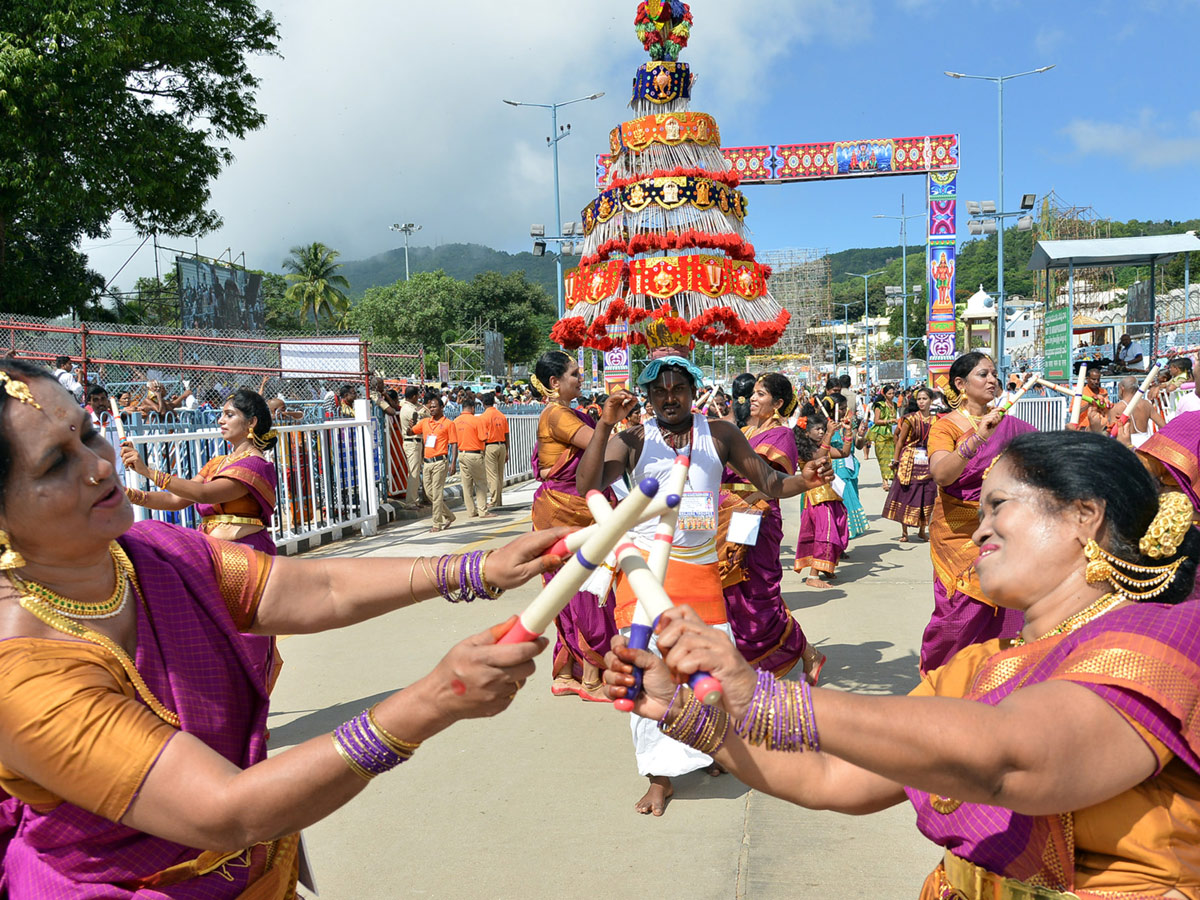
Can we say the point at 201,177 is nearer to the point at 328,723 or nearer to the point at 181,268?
the point at 181,268

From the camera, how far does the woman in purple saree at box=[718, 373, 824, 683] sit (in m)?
5.20

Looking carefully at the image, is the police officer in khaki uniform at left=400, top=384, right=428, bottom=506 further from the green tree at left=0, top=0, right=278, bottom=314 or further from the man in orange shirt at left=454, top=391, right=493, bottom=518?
the green tree at left=0, top=0, right=278, bottom=314

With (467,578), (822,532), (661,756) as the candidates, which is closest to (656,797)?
(661,756)

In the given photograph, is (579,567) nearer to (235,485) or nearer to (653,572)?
(653,572)

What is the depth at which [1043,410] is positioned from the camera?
16.7 meters

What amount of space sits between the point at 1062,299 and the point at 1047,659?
33.4 meters

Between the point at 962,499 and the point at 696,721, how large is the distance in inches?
133

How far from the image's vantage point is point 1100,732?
135 centimetres

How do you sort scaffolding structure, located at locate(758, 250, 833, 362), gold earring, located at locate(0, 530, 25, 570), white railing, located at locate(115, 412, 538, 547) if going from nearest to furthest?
gold earring, located at locate(0, 530, 25, 570)
white railing, located at locate(115, 412, 538, 547)
scaffolding structure, located at locate(758, 250, 833, 362)

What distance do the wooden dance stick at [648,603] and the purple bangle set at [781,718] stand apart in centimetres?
6

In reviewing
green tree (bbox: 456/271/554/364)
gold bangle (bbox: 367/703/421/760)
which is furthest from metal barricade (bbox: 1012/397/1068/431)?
green tree (bbox: 456/271/554/364)

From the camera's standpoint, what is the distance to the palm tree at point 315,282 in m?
62.0

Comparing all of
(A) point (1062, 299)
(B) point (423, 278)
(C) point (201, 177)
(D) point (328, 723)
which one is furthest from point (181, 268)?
(B) point (423, 278)

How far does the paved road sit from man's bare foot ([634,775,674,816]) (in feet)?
0.15
